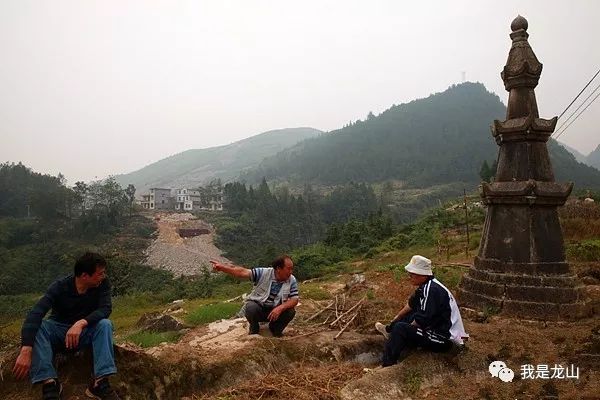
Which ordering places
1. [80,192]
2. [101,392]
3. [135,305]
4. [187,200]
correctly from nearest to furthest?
1. [101,392]
2. [135,305]
3. [80,192]
4. [187,200]

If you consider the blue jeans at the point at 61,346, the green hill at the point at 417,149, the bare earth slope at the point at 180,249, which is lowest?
the bare earth slope at the point at 180,249

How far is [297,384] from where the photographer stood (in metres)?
4.37

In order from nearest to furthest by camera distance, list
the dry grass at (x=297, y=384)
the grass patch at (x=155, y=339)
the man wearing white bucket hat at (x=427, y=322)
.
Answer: the dry grass at (x=297, y=384) < the man wearing white bucket hat at (x=427, y=322) < the grass patch at (x=155, y=339)

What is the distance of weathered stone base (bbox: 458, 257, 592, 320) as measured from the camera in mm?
6777

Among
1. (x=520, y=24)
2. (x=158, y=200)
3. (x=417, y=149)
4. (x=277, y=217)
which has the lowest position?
(x=277, y=217)

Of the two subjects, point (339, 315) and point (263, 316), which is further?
point (339, 315)

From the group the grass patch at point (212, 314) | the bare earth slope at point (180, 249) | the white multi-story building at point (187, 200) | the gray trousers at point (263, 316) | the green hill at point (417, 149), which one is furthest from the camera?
the green hill at point (417, 149)

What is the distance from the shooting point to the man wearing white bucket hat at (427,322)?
4.77 meters

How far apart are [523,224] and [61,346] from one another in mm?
6965

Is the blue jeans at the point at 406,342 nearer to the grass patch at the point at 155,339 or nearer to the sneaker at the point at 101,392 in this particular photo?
the sneaker at the point at 101,392

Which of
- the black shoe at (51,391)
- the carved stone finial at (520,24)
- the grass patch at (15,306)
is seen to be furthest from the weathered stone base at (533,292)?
the grass patch at (15,306)

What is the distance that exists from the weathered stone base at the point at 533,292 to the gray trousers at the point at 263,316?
11.8ft

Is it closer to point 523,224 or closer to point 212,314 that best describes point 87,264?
point 523,224

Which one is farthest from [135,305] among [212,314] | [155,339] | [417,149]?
[417,149]
